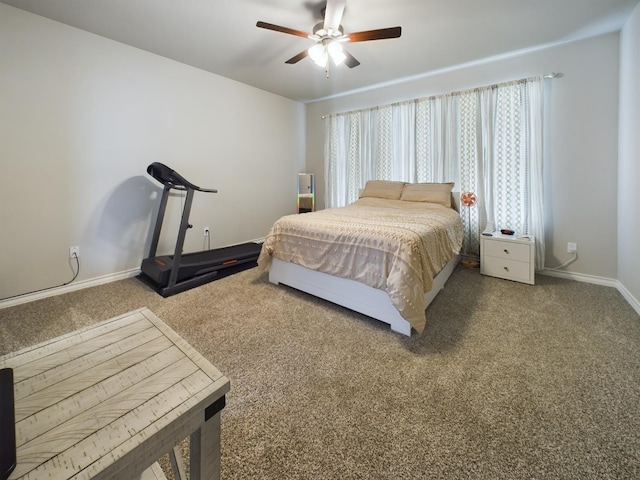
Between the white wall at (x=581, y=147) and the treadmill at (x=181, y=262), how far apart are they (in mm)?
3498

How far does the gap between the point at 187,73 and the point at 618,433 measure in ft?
15.3

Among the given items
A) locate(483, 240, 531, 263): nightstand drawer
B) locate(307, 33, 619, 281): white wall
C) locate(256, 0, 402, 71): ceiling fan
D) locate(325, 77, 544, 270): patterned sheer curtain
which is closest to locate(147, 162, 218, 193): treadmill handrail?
locate(256, 0, 402, 71): ceiling fan

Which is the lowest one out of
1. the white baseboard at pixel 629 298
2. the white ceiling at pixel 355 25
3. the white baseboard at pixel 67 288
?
the white baseboard at pixel 629 298

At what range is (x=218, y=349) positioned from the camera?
1.76 metres

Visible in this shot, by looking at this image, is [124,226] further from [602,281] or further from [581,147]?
[602,281]

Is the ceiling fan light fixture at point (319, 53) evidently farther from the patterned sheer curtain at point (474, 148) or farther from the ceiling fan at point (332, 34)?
the patterned sheer curtain at point (474, 148)

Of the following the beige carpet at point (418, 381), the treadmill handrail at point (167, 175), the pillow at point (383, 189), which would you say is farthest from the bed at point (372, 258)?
the treadmill handrail at point (167, 175)

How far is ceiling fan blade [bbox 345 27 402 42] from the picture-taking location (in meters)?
1.98

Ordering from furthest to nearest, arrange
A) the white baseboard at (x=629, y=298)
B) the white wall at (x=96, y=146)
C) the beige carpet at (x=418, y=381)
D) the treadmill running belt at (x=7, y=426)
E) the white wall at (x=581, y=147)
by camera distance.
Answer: the white wall at (x=581, y=147)
the white wall at (x=96, y=146)
the white baseboard at (x=629, y=298)
the beige carpet at (x=418, y=381)
the treadmill running belt at (x=7, y=426)

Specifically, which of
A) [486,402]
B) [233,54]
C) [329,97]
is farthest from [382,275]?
[329,97]

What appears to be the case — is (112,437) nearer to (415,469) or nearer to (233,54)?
(415,469)

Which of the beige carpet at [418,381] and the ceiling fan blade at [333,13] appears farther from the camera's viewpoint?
the ceiling fan blade at [333,13]

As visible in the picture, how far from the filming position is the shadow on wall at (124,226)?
9.26 feet

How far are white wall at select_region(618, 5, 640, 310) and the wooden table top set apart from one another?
3227mm
